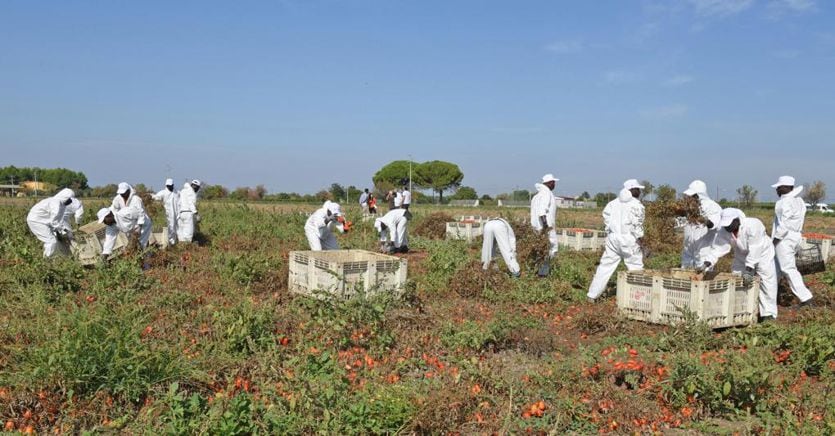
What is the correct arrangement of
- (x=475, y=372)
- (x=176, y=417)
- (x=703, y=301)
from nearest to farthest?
(x=176, y=417) < (x=475, y=372) < (x=703, y=301)

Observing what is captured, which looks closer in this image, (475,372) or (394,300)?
(475,372)

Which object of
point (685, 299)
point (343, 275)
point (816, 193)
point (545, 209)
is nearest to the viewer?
point (685, 299)

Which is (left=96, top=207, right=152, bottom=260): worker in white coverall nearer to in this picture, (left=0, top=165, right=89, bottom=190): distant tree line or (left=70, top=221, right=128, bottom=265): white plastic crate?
(left=70, top=221, right=128, bottom=265): white plastic crate

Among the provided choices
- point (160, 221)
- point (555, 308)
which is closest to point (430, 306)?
point (555, 308)

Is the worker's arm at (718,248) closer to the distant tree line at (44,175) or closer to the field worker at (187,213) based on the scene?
the field worker at (187,213)

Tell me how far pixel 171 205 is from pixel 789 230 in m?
11.2

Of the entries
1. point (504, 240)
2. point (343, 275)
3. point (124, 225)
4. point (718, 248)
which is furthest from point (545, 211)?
point (124, 225)

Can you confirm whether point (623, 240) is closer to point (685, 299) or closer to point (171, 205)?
point (685, 299)

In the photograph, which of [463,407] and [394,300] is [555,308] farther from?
[463,407]

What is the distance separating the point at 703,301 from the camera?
6.48 meters

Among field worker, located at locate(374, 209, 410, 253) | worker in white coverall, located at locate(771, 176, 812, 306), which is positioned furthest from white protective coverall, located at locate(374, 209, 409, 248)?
worker in white coverall, located at locate(771, 176, 812, 306)

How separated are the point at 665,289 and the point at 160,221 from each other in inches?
567

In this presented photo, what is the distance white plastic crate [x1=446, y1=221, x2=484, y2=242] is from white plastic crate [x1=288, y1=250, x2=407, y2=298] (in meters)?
7.81

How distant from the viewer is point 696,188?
8477 millimetres
